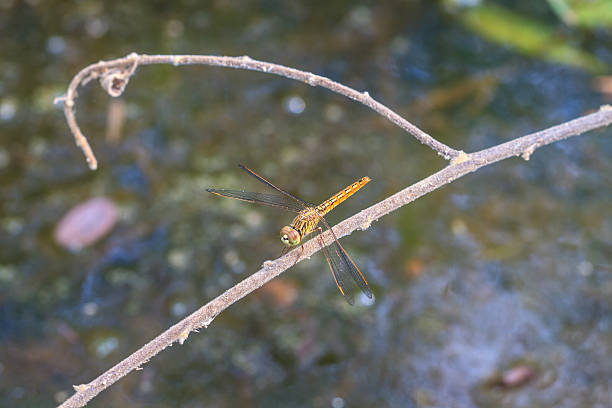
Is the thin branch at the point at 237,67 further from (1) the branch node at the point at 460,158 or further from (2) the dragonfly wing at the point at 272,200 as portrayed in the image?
(2) the dragonfly wing at the point at 272,200

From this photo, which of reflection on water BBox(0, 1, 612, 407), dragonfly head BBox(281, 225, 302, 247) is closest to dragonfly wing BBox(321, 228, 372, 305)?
dragonfly head BBox(281, 225, 302, 247)

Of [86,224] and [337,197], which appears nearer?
[337,197]

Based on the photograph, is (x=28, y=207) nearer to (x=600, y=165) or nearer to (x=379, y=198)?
(x=379, y=198)

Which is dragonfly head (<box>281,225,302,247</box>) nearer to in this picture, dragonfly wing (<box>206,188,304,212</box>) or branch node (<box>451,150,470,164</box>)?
dragonfly wing (<box>206,188,304,212</box>)

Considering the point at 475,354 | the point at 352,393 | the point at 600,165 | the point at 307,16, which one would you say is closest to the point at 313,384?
the point at 352,393

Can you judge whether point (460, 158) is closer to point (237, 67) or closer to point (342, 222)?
point (342, 222)

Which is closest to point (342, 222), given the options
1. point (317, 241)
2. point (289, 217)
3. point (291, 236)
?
point (317, 241)
